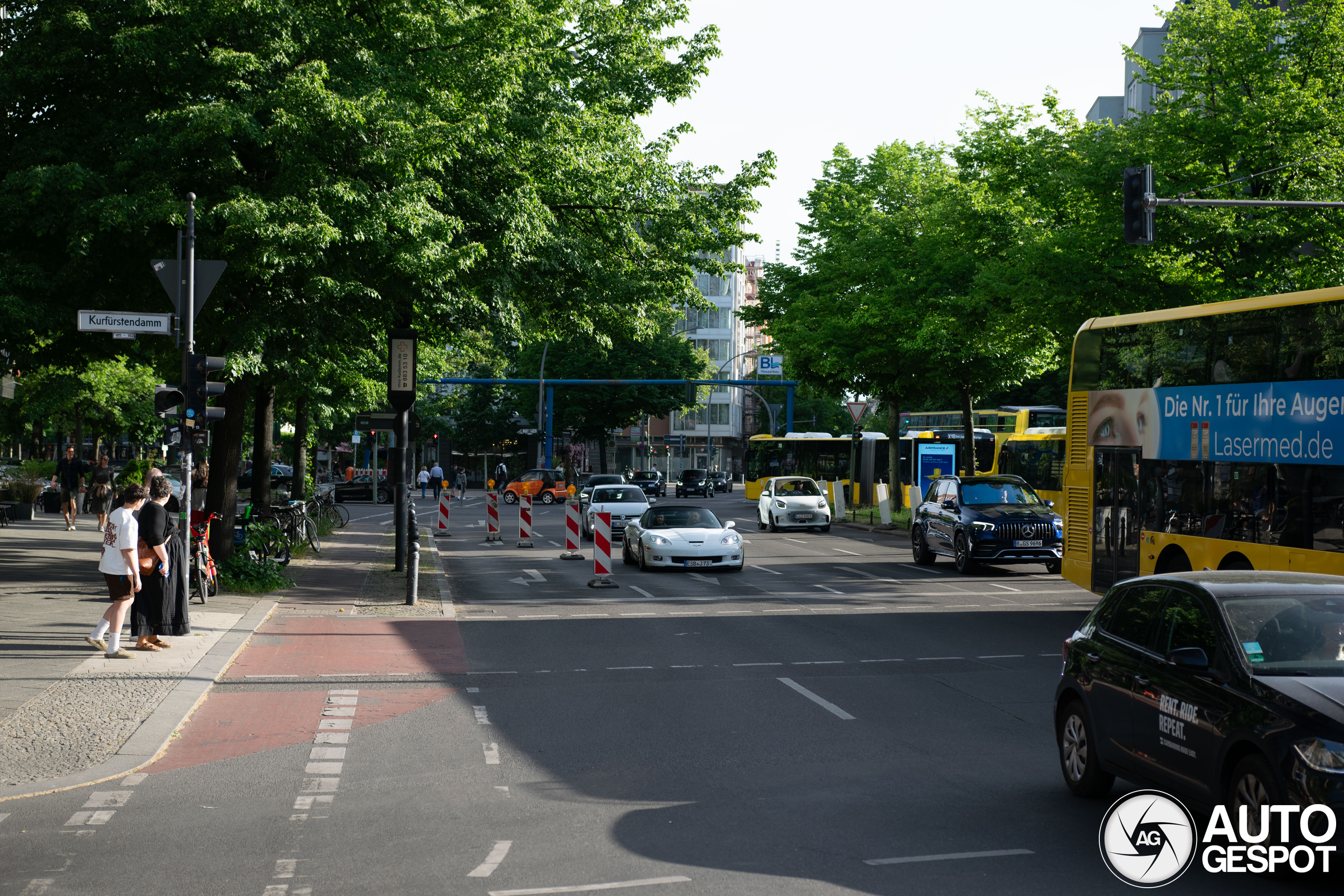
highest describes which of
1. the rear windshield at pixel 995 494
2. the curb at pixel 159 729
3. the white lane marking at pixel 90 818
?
the rear windshield at pixel 995 494

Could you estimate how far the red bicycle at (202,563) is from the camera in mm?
16344

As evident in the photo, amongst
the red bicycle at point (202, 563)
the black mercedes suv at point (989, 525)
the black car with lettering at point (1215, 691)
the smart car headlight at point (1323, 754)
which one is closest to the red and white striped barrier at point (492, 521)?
the black mercedes suv at point (989, 525)

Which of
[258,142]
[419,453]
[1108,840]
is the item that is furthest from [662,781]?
[419,453]

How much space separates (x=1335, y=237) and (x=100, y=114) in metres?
18.5

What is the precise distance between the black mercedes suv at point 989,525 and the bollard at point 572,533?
6.97 metres

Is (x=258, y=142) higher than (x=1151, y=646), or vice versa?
(x=258, y=142)

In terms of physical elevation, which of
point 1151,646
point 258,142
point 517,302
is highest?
point 258,142

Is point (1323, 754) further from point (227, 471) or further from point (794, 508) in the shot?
point (794, 508)

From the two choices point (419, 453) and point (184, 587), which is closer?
point (184, 587)

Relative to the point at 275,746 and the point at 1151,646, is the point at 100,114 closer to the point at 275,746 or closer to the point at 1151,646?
the point at 275,746

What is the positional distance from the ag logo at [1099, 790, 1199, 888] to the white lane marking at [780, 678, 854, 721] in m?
3.34

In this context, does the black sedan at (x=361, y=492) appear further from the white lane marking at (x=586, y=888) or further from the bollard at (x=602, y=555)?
the white lane marking at (x=586, y=888)

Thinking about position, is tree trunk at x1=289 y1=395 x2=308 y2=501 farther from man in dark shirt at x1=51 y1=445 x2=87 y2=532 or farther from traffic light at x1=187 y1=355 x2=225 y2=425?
traffic light at x1=187 y1=355 x2=225 y2=425

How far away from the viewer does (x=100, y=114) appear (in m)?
17.2
